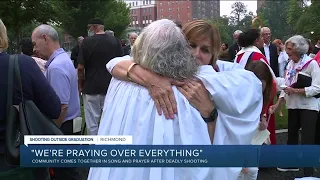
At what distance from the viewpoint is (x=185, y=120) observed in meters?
1.71

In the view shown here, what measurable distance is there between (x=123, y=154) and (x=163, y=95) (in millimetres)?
407

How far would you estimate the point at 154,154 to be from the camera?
1.76 metres

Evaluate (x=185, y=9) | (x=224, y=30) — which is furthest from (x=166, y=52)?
(x=185, y=9)

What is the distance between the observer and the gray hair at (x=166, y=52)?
1719 millimetres

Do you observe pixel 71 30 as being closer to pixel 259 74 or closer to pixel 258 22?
pixel 258 22

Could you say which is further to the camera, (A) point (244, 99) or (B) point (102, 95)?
(B) point (102, 95)

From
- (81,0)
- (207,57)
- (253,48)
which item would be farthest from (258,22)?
(81,0)

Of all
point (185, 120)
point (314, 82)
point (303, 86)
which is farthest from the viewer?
point (303, 86)

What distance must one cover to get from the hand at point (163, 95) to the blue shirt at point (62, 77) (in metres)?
2.27

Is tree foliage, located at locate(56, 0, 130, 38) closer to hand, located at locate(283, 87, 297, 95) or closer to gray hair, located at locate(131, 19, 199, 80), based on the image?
hand, located at locate(283, 87, 297, 95)

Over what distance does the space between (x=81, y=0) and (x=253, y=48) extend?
38.4 m

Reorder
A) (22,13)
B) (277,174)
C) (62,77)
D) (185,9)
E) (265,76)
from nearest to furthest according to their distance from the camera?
(265,76), (62,77), (277,174), (22,13), (185,9)

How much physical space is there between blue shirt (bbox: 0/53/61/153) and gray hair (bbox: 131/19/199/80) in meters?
0.87

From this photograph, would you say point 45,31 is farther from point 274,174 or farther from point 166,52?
point 274,174
